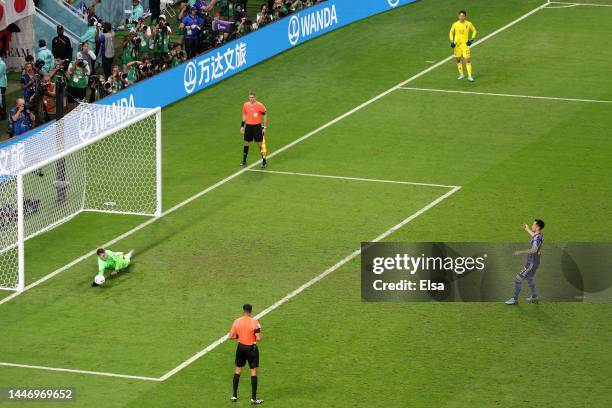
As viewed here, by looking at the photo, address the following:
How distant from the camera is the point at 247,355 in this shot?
23328 mm

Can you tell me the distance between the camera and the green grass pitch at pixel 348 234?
2472 cm

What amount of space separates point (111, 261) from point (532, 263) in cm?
856

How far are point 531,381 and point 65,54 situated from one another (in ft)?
70.8

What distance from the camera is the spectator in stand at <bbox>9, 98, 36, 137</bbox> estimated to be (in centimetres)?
3578

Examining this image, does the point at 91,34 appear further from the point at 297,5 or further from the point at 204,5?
the point at 297,5

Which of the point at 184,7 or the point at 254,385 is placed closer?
the point at 254,385

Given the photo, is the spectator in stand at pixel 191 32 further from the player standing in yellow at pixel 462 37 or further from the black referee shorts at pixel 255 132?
the black referee shorts at pixel 255 132

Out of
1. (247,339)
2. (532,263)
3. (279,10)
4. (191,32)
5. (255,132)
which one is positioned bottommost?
(247,339)

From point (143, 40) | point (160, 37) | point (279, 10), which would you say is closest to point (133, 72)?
point (143, 40)

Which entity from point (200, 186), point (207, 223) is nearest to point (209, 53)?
point (200, 186)

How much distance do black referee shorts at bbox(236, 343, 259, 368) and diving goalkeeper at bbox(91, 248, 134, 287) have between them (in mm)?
6410

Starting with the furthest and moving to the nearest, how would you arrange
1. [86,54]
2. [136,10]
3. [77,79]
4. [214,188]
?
[136,10] → [86,54] → [77,79] → [214,188]

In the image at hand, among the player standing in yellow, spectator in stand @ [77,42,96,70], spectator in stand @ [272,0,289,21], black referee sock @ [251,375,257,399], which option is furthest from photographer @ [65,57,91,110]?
black referee sock @ [251,375,257,399]

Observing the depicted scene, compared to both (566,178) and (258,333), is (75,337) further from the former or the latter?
(566,178)
